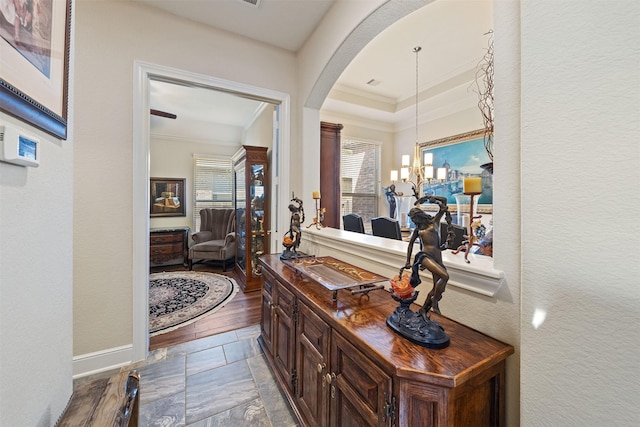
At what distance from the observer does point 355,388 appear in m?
0.95

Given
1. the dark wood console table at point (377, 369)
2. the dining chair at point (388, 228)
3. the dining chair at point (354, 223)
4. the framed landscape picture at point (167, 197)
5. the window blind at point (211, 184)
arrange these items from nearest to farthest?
the dark wood console table at point (377, 369) → the dining chair at point (388, 228) → the dining chair at point (354, 223) → the framed landscape picture at point (167, 197) → the window blind at point (211, 184)

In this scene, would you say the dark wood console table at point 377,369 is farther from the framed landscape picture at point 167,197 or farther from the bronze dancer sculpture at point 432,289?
the framed landscape picture at point 167,197

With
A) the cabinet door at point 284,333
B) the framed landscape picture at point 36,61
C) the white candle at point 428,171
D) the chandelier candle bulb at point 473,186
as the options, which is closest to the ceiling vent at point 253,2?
the framed landscape picture at point 36,61

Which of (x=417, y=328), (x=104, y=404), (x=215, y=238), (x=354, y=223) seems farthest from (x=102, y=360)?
(x=215, y=238)

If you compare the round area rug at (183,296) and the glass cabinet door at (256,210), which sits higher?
the glass cabinet door at (256,210)

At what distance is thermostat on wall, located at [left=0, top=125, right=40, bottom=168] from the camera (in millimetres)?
556

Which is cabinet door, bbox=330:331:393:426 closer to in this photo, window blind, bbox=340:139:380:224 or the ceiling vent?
the ceiling vent

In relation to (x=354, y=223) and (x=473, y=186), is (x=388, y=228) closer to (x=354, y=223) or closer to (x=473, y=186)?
(x=354, y=223)

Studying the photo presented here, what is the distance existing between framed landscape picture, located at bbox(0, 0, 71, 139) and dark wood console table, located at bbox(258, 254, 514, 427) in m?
1.23

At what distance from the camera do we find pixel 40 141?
0.72 metres

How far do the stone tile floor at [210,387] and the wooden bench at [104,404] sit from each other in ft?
2.45

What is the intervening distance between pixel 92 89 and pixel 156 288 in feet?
9.01

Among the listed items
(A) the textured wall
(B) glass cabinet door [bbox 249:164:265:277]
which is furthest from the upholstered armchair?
(A) the textured wall

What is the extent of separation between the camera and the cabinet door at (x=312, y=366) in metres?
1.15
